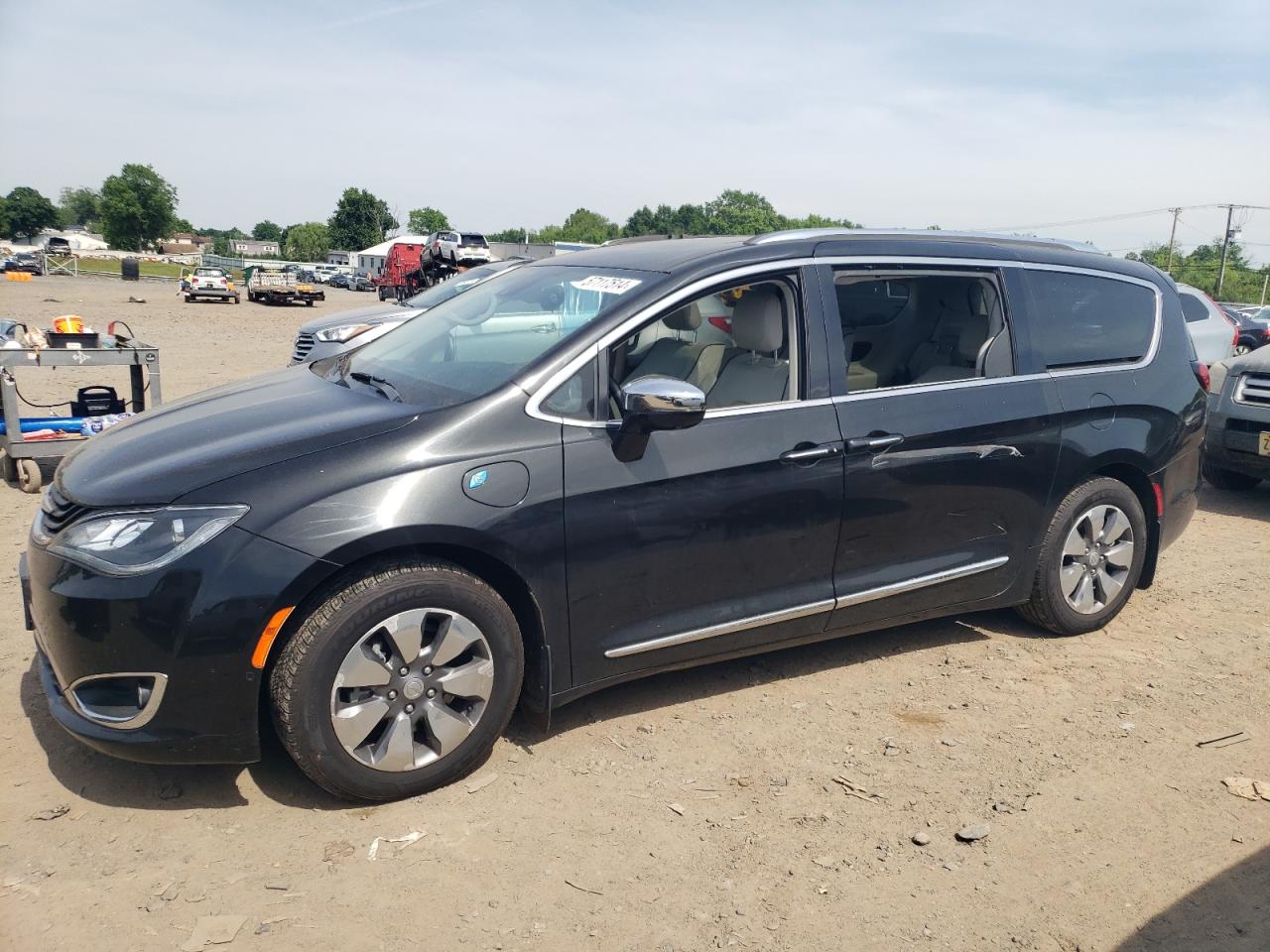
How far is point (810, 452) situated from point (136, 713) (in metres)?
2.48

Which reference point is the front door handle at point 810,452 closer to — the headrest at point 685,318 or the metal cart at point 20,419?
the headrest at point 685,318

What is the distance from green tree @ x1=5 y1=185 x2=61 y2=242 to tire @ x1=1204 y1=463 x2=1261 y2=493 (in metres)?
148

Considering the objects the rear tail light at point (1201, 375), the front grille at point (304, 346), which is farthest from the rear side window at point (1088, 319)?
the front grille at point (304, 346)

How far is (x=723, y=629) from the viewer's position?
3824 mm

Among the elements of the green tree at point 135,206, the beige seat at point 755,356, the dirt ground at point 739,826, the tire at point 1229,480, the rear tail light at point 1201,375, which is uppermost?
the green tree at point 135,206

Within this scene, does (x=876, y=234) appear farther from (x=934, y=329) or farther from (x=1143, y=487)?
(x=1143, y=487)

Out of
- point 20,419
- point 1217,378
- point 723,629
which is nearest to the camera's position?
point 723,629

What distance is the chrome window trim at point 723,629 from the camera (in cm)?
365

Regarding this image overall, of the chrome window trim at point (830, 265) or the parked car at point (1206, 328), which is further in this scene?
the parked car at point (1206, 328)

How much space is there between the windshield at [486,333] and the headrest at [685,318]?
17cm

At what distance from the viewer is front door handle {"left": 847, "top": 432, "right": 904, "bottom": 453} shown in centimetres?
399

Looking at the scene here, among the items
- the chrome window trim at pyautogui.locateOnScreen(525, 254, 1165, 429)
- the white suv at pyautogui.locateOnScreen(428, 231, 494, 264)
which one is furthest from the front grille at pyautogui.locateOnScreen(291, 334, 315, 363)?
the white suv at pyautogui.locateOnScreen(428, 231, 494, 264)

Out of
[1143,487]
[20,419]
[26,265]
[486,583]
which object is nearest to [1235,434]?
[1143,487]

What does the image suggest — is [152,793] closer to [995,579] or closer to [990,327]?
[995,579]
